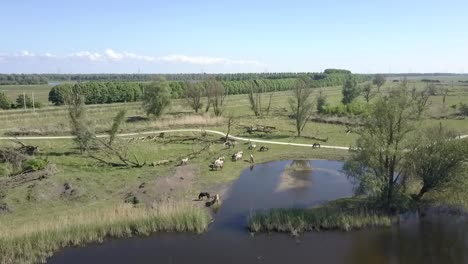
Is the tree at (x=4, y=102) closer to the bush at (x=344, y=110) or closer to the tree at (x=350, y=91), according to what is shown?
the bush at (x=344, y=110)

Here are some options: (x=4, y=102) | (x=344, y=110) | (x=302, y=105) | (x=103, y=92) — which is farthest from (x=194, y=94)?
(x=4, y=102)

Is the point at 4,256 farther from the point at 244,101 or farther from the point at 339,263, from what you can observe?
the point at 244,101

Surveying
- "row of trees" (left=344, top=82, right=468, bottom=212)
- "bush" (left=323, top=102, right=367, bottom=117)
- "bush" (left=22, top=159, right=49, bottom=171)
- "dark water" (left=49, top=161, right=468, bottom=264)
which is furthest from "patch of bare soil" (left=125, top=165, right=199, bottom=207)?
Result: "bush" (left=323, top=102, right=367, bottom=117)

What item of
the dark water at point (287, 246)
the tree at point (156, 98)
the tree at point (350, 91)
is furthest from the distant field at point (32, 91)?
the dark water at point (287, 246)

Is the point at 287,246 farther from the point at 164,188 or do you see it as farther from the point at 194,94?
the point at 194,94

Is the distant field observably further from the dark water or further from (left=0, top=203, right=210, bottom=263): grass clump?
the dark water

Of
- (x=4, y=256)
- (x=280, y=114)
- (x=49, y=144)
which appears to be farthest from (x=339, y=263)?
(x=280, y=114)
